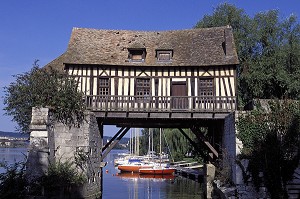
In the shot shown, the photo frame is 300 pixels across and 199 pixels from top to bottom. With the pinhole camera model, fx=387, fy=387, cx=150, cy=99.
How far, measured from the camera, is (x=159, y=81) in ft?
65.5

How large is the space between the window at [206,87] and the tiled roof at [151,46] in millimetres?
868

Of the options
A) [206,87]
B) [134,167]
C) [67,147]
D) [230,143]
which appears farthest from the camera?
Answer: [134,167]

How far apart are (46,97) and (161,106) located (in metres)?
5.69

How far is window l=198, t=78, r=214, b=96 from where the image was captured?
1970 centimetres

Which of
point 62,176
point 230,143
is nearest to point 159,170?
point 230,143

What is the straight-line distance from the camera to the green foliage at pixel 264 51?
24.9 meters

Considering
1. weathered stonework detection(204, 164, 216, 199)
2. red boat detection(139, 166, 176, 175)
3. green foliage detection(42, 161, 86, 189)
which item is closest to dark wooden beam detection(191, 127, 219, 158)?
weathered stonework detection(204, 164, 216, 199)

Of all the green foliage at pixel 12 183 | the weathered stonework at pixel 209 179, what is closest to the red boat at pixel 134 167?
the weathered stonework at pixel 209 179

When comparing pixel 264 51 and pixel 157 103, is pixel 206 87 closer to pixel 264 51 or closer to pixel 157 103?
pixel 157 103

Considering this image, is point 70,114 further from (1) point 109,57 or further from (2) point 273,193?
(2) point 273,193

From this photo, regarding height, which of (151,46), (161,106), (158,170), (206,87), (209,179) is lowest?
(158,170)

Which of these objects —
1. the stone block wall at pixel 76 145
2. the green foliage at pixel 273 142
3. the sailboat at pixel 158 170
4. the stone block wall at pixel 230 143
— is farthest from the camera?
the sailboat at pixel 158 170

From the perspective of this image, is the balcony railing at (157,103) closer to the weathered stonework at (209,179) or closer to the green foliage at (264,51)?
the weathered stonework at (209,179)

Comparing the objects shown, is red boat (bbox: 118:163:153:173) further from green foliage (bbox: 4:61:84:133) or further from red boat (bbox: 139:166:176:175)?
green foliage (bbox: 4:61:84:133)
